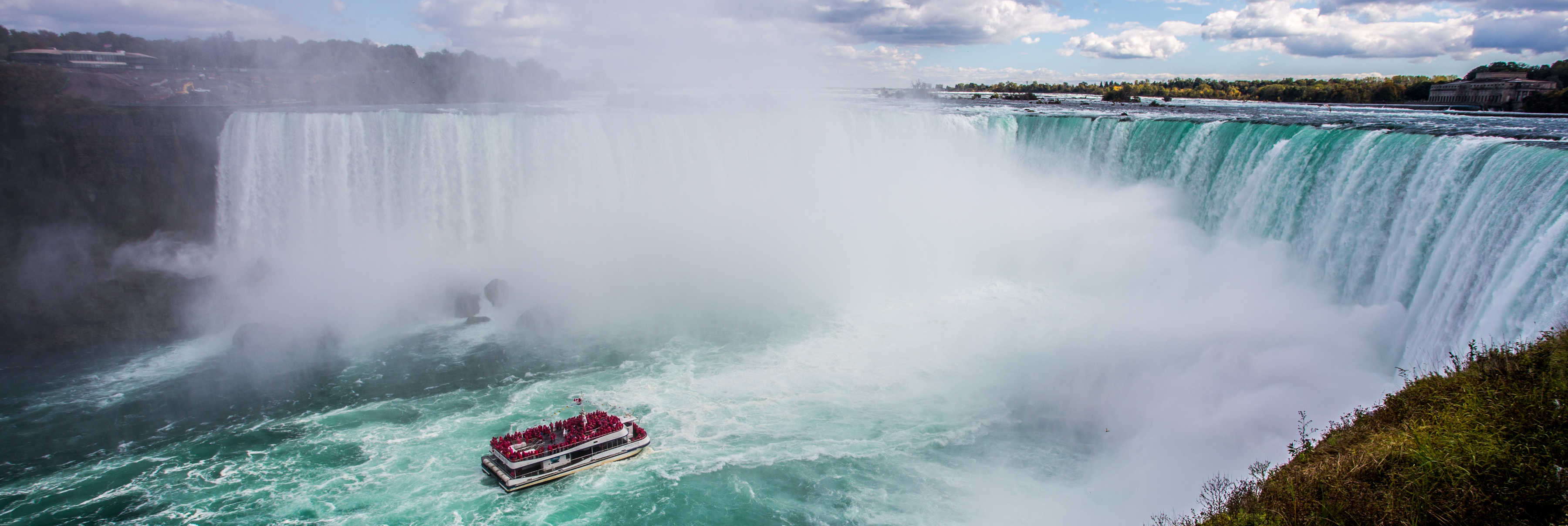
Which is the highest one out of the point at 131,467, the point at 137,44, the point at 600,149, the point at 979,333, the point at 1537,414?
the point at 137,44

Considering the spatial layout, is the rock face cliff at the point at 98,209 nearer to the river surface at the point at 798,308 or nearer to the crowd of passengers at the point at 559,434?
the river surface at the point at 798,308

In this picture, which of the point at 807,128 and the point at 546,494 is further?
the point at 807,128

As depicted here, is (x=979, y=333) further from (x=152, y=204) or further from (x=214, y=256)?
(x=152, y=204)

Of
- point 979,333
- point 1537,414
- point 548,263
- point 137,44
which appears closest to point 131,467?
point 548,263

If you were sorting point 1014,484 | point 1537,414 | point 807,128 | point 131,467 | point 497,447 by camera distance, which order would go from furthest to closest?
point 807,128 → point 131,467 → point 497,447 → point 1014,484 → point 1537,414

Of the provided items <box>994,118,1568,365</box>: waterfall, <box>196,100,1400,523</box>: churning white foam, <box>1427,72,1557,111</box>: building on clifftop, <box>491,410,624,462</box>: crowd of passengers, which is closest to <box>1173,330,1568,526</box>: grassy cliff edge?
<box>994,118,1568,365</box>: waterfall

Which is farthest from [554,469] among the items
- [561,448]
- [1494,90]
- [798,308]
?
[1494,90]
